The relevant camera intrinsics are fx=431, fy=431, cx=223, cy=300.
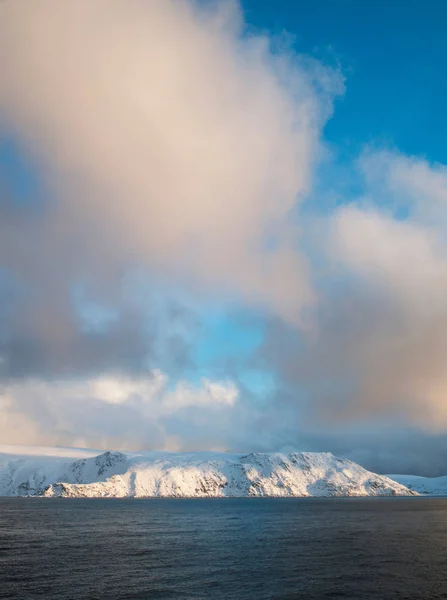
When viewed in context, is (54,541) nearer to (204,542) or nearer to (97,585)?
(204,542)

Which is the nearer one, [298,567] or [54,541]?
[298,567]

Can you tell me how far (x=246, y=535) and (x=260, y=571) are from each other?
233 ft

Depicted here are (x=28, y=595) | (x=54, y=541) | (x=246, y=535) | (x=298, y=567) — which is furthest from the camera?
(x=246, y=535)

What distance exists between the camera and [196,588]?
69.2m

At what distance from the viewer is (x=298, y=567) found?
87.9m

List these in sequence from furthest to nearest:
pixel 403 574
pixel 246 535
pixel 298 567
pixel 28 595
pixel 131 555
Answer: pixel 246 535 < pixel 131 555 < pixel 298 567 < pixel 403 574 < pixel 28 595

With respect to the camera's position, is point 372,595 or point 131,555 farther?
point 131,555

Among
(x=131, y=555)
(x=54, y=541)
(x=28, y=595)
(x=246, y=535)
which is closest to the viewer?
(x=28, y=595)

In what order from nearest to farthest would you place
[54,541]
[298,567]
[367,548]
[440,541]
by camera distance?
[298,567] → [367,548] → [54,541] → [440,541]

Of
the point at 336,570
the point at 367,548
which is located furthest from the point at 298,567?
the point at 367,548

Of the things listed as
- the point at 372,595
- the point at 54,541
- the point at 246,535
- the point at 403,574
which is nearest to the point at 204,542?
the point at 246,535

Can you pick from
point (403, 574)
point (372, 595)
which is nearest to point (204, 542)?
point (403, 574)

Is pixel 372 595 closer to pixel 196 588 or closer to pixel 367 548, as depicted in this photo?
pixel 196 588

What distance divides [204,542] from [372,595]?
7217cm
